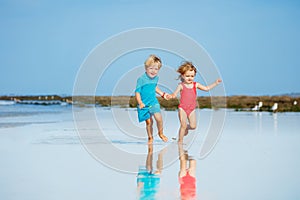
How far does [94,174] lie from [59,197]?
1.28 m

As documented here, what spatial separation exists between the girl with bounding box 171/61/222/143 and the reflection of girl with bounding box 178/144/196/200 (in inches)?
52.4

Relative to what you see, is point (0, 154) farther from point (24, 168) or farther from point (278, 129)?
point (278, 129)

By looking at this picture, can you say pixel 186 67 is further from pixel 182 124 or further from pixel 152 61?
pixel 182 124

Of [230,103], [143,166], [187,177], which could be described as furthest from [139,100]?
[230,103]

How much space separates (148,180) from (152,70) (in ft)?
12.5

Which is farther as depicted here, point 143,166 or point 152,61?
point 152,61

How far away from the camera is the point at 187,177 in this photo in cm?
616

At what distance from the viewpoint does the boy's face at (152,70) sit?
957cm

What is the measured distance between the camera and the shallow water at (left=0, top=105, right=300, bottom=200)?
17.6 ft

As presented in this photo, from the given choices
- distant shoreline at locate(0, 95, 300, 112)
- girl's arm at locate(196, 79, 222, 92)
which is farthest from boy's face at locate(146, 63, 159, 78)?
distant shoreline at locate(0, 95, 300, 112)

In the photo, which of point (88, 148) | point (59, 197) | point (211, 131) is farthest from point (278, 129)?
point (59, 197)

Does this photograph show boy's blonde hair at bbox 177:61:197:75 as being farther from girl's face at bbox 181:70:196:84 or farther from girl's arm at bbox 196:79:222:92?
girl's arm at bbox 196:79:222:92

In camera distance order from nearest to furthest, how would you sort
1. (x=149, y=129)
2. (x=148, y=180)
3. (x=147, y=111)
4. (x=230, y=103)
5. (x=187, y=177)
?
(x=148, y=180)
(x=187, y=177)
(x=147, y=111)
(x=149, y=129)
(x=230, y=103)

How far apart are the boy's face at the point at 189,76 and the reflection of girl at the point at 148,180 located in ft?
7.04
